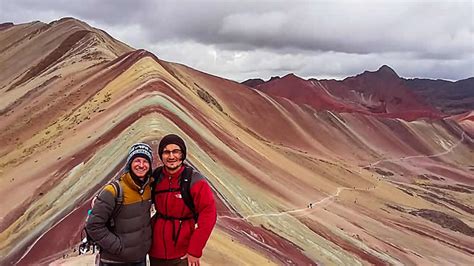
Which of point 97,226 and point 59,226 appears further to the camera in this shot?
point 59,226

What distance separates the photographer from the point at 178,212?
6.05 meters

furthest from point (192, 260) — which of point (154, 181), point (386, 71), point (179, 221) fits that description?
point (386, 71)

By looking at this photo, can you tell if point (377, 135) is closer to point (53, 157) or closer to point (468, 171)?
point (468, 171)

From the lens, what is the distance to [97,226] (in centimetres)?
598

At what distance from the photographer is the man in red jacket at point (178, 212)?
6.00m

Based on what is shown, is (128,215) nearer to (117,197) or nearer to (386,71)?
(117,197)

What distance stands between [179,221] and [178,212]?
0.34 ft

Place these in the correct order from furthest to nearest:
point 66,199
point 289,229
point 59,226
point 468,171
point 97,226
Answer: point 468,171
point 289,229
point 66,199
point 59,226
point 97,226

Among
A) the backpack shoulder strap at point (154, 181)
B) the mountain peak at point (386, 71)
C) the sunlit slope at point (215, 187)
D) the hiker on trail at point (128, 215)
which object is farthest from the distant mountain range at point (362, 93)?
the hiker on trail at point (128, 215)

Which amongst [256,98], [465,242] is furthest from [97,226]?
[256,98]

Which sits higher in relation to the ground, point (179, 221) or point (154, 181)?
point (154, 181)

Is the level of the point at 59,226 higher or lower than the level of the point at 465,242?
lower

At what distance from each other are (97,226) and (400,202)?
39582mm

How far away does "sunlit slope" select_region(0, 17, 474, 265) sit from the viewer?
1834cm
